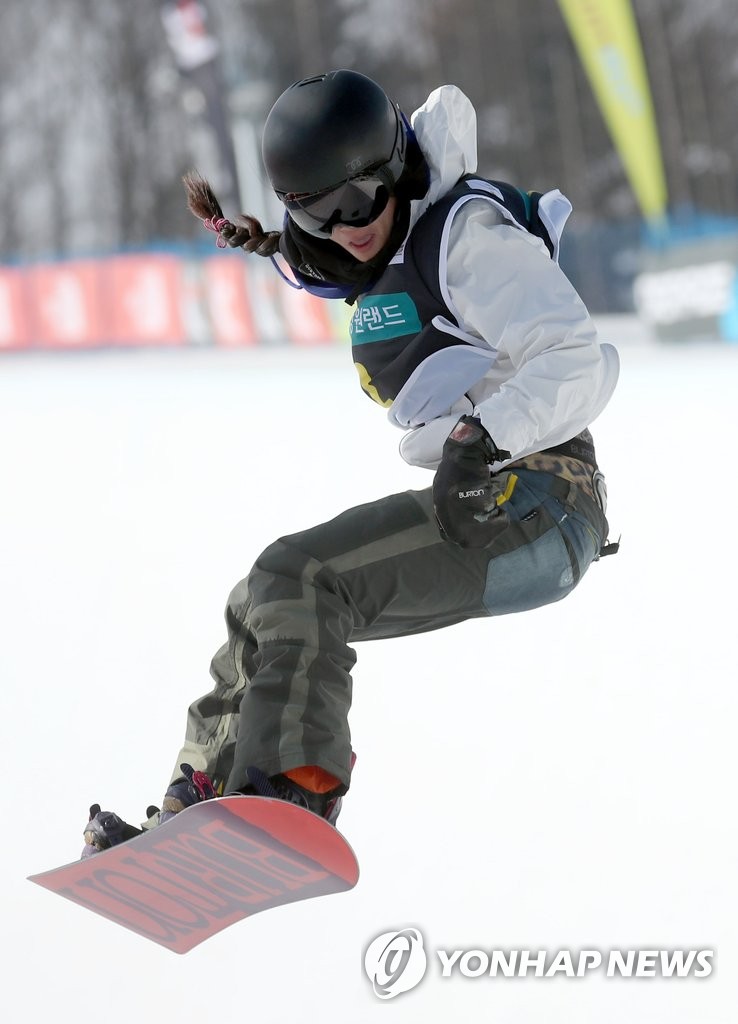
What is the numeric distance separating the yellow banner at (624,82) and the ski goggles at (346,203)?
36.7 ft

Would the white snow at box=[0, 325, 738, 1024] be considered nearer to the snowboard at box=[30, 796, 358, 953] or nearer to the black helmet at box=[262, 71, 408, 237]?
the snowboard at box=[30, 796, 358, 953]

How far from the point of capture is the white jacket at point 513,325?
1.99m

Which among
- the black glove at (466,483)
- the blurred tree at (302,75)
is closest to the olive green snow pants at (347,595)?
the black glove at (466,483)

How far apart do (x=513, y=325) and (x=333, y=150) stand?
466mm

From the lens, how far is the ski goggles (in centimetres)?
214

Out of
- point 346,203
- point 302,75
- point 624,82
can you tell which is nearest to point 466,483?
point 346,203

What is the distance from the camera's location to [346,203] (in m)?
2.15

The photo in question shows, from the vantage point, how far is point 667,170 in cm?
1275

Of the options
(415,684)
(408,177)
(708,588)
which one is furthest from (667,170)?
(408,177)
